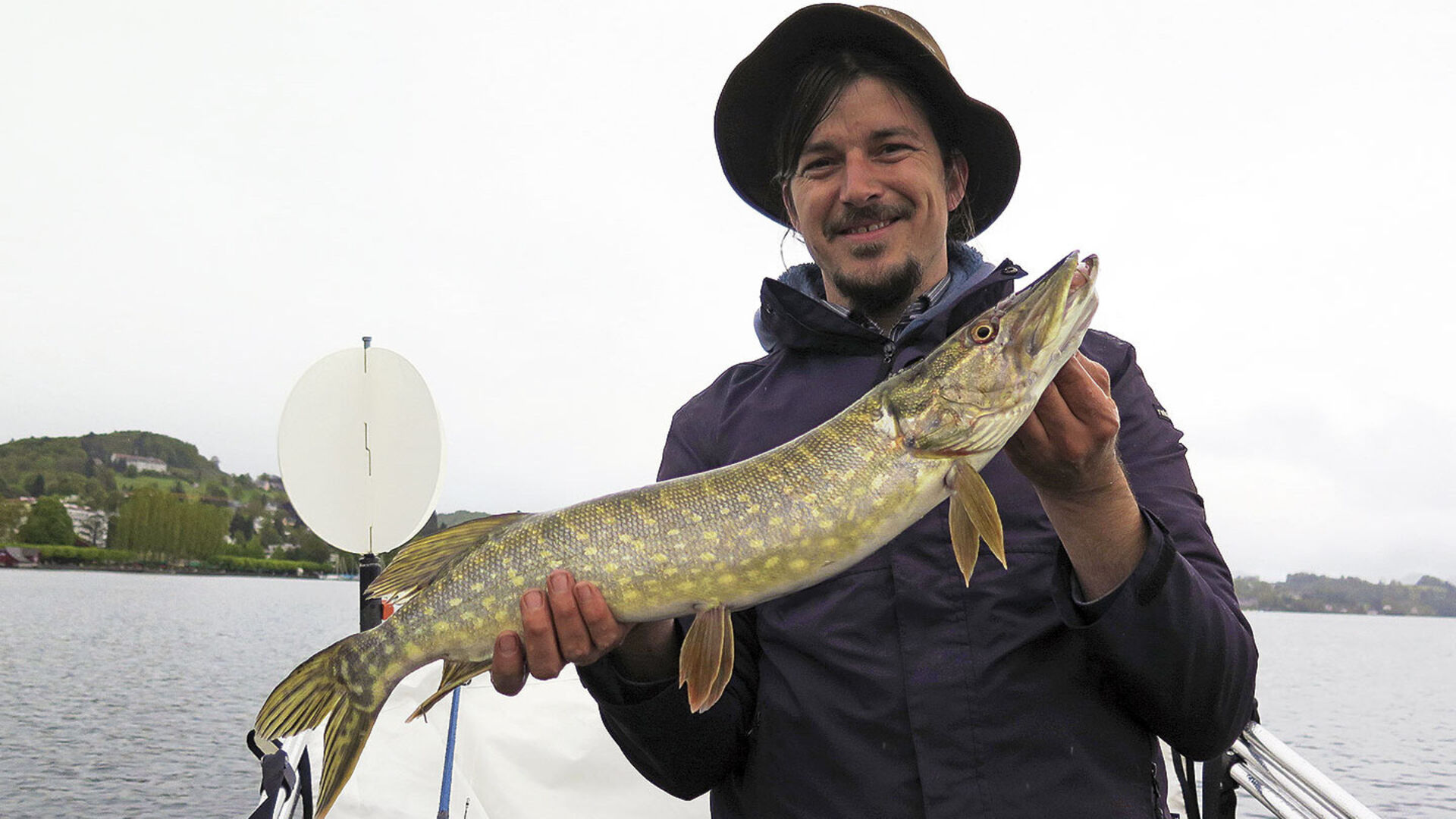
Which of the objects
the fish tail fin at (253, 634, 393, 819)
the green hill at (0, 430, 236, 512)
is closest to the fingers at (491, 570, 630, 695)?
the fish tail fin at (253, 634, 393, 819)

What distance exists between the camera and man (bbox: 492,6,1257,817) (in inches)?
77.4

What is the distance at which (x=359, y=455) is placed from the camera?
5477mm

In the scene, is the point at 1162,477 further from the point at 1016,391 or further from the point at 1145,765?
the point at 1145,765

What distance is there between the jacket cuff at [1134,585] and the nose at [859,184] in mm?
1193

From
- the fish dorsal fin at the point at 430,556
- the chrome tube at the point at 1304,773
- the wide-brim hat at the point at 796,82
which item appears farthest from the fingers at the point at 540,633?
the chrome tube at the point at 1304,773

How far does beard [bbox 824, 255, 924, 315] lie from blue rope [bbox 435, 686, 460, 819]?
216cm

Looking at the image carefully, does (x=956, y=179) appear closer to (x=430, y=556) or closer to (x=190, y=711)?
(x=430, y=556)

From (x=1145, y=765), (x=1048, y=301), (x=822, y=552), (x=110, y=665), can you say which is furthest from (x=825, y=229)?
(x=110, y=665)

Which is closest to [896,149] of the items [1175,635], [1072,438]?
[1072,438]

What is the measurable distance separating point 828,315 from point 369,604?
2.85m

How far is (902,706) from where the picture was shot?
6.93 feet

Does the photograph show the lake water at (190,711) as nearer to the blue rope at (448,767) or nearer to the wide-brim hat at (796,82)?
the blue rope at (448,767)

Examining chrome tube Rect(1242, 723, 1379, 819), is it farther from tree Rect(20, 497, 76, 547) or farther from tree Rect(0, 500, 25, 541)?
tree Rect(20, 497, 76, 547)

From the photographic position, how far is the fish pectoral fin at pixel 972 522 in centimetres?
202
